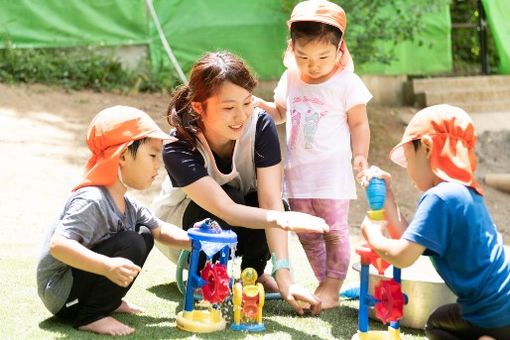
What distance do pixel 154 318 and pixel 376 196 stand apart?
107 centimetres

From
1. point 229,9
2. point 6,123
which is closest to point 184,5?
point 229,9

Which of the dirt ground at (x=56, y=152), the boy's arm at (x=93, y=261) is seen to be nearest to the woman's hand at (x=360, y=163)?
the boy's arm at (x=93, y=261)

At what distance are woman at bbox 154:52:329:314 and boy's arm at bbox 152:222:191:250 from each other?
16 centimetres

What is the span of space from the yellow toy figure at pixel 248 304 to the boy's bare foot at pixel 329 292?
0.52 metres

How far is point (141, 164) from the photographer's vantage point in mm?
3289

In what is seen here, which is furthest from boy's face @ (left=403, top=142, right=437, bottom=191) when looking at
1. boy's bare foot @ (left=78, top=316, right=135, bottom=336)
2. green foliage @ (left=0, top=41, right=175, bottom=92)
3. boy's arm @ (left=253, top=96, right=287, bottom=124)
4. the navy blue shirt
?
green foliage @ (left=0, top=41, right=175, bottom=92)

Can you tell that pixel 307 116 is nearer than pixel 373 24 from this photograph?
Yes

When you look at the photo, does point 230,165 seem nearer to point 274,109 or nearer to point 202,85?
point 202,85

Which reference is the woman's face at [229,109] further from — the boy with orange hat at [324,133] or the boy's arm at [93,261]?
the boy's arm at [93,261]

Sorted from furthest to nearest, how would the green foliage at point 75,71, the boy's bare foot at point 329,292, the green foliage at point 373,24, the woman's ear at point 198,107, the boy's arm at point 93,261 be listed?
the green foliage at point 75,71 → the green foliage at point 373,24 → the boy's bare foot at point 329,292 → the woman's ear at point 198,107 → the boy's arm at point 93,261

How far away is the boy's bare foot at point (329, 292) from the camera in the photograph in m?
3.72

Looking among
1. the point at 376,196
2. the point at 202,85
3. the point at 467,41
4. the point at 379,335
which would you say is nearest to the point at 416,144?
the point at 376,196

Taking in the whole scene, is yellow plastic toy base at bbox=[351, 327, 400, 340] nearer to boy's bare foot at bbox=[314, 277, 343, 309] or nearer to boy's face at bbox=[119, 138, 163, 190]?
boy's bare foot at bbox=[314, 277, 343, 309]

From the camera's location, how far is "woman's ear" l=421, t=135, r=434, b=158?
9.30ft
